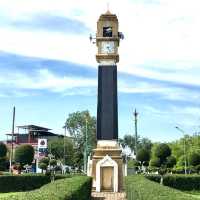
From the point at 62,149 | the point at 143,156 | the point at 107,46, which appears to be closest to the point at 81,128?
the point at 62,149

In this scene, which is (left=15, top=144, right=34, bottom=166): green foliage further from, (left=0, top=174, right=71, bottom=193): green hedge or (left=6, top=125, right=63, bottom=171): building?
(left=6, top=125, right=63, bottom=171): building

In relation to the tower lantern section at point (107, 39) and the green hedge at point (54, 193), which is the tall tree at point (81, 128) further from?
the green hedge at point (54, 193)

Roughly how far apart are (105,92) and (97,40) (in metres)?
5.04

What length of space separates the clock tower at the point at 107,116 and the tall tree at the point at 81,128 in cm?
5356

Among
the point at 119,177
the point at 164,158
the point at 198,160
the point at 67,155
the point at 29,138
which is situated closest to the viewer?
the point at 119,177

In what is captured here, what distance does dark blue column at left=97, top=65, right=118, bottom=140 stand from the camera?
45.3m

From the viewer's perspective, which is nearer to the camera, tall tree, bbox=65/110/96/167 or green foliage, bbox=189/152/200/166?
green foliage, bbox=189/152/200/166

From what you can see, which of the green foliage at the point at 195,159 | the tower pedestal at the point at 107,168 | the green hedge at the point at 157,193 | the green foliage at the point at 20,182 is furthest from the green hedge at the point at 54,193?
the green foliage at the point at 195,159

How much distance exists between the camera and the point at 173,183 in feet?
154

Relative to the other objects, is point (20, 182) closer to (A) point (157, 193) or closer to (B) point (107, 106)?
(B) point (107, 106)

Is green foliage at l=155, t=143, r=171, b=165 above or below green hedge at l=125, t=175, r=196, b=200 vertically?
above

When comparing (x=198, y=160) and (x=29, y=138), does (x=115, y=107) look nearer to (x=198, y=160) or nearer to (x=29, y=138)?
(x=198, y=160)

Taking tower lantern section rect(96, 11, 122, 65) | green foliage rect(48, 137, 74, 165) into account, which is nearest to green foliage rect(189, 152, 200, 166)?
tower lantern section rect(96, 11, 122, 65)

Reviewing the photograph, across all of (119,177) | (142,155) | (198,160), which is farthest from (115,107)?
(198,160)
